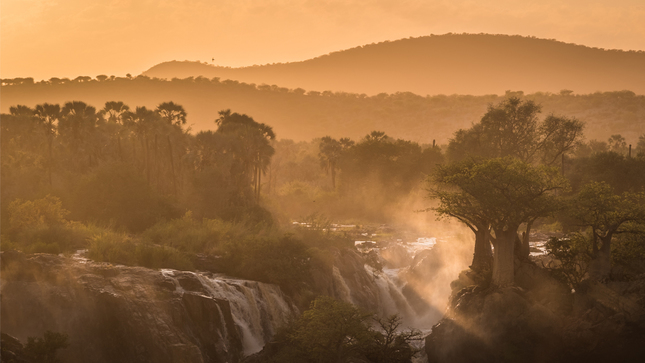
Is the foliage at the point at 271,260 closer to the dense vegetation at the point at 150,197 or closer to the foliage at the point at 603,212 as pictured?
the dense vegetation at the point at 150,197

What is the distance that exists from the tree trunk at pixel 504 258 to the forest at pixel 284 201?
82 mm

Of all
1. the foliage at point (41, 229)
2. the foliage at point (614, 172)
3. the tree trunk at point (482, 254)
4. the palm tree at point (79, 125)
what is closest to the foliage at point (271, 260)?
the foliage at point (41, 229)

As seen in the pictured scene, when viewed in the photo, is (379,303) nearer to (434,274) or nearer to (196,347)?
(434,274)

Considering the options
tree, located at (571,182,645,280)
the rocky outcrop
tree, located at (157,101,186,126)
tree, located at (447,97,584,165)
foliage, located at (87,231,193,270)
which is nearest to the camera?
the rocky outcrop

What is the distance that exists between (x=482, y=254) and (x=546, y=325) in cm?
700

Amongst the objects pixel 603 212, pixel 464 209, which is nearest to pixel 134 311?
pixel 464 209

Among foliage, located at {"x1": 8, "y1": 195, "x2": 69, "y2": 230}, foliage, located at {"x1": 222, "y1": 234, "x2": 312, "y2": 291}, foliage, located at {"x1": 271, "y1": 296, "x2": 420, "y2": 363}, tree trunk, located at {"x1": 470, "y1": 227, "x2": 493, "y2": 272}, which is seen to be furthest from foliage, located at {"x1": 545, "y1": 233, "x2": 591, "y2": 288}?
foliage, located at {"x1": 8, "y1": 195, "x2": 69, "y2": 230}

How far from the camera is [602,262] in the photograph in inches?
1531

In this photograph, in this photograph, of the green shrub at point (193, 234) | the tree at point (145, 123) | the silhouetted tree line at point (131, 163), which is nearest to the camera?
the green shrub at point (193, 234)

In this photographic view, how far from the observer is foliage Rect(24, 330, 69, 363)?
92.1ft

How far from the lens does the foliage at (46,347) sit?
28.1 meters

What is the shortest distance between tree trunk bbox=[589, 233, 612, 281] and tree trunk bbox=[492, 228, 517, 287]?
4426 mm

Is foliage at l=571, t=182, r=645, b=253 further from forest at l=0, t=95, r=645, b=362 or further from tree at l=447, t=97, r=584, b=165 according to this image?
tree at l=447, t=97, r=584, b=165

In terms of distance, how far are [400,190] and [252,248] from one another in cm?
5786
